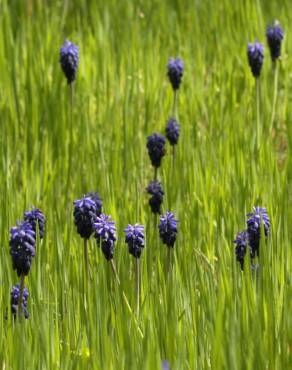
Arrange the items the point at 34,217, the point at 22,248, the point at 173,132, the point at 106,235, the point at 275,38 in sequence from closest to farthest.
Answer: the point at 22,248
the point at 106,235
the point at 34,217
the point at 173,132
the point at 275,38

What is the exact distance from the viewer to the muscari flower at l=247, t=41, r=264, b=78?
431 centimetres

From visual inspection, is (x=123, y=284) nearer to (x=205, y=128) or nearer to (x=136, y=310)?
(x=136, y=310)

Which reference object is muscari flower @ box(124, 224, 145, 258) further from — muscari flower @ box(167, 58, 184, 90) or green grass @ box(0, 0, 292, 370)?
muscari flower @ box(167, 58, 184, 90)

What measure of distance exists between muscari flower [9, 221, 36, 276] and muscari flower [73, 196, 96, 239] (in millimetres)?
240

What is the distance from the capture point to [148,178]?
14.0 ft

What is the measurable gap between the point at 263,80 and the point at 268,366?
8.72 ft

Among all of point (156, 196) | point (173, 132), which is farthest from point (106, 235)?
point (173, 132)

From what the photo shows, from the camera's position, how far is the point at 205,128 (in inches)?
183

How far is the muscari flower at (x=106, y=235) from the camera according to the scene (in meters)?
2.76

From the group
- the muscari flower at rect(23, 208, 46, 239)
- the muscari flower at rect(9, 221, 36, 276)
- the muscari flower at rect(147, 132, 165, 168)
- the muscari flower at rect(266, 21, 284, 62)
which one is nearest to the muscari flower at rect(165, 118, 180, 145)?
the muscari flower at rect(147, 132, 165, 168)

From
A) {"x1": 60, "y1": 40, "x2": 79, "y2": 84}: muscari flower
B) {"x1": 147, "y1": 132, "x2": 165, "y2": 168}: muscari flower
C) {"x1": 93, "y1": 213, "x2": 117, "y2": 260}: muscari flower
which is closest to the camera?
{"x1": 93, "y1": 213, "x2": 117, "y2": 260}: muscari flower

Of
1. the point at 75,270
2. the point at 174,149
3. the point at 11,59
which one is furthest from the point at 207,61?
the point at 75,270

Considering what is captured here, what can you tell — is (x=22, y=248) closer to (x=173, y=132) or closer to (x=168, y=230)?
(x=168, y=230)

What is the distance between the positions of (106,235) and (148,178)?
5.00ft
